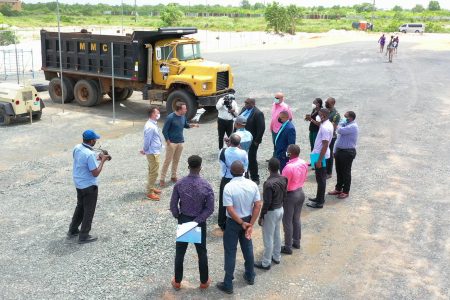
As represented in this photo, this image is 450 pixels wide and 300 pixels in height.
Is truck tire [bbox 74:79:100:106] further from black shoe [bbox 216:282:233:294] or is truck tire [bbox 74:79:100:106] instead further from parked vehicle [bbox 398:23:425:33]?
parked vehicle [bbox 398:23:425:33]

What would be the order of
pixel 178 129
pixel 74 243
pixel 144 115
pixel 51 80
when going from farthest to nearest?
pixel 51 80
pixel 144 115
pixel 178 129
pixel 74 243

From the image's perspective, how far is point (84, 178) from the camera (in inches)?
258

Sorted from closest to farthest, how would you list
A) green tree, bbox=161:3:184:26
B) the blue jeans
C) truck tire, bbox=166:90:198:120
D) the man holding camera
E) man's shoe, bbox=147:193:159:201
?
the blue jeans → man's shoe, bbox=147:193:159:201 → the man holding camera → truck tire, bbox=166:90:198:120 → green tree, bbox=161:3:184:26

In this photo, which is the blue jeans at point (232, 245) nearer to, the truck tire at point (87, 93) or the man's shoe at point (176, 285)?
the man's shoe at point (176, 285)

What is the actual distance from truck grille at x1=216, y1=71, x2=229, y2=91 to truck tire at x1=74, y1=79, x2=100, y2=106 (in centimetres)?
482

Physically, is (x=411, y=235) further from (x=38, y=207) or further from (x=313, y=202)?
(x=38, y=207)

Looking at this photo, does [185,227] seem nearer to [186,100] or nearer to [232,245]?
[232,245]

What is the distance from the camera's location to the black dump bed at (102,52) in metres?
15.3

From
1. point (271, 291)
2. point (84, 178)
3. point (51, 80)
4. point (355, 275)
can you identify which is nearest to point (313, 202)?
point (355, 275)

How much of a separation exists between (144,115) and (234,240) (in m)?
11.3

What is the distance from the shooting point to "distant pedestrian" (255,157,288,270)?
5773 mm

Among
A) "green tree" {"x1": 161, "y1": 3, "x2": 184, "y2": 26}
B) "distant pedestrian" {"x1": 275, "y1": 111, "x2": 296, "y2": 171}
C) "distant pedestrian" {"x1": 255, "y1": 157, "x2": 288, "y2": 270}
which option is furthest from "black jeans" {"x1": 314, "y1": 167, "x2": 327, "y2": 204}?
"green tree" {"x1": 161, "y1": 3, "x2": 184, "y2": 26}

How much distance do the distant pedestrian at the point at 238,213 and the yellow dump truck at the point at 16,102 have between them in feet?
35.2

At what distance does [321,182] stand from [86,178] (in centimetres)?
393
